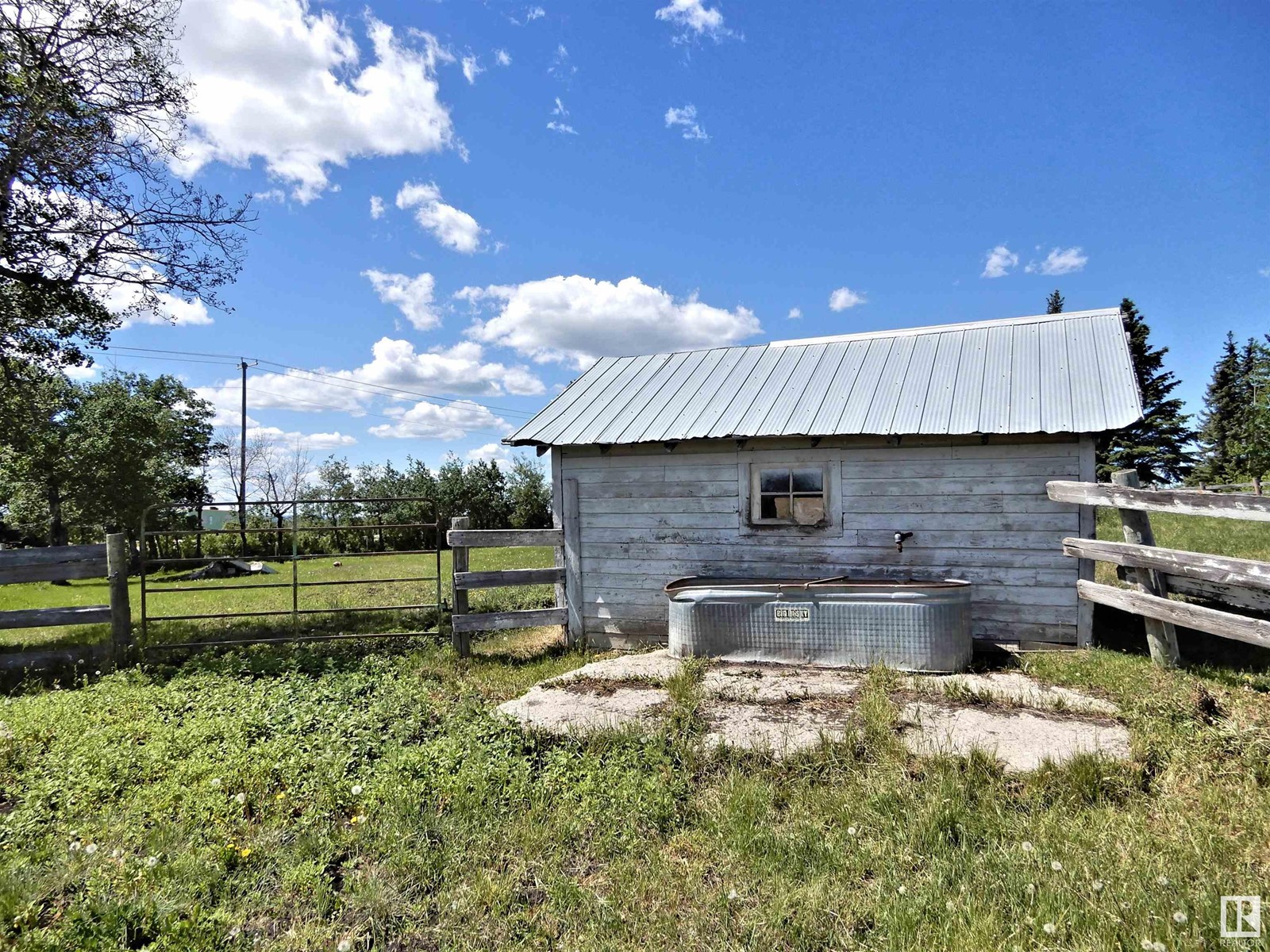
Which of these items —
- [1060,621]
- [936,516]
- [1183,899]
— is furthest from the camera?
[936,516]

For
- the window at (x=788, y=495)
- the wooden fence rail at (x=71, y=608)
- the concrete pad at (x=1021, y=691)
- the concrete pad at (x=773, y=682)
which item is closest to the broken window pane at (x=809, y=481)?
the window at (x=788, y=495)

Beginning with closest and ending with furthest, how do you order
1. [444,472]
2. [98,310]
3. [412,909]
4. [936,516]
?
1. [412,909]
2. [936,516]
3. [98,310]
4. [444,472]

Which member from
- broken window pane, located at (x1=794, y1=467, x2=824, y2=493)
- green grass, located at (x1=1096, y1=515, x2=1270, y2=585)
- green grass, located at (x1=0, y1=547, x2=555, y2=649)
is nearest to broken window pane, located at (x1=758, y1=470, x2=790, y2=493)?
broken window pane, located at (x1=794, y1=467, x2=824, y2=493)

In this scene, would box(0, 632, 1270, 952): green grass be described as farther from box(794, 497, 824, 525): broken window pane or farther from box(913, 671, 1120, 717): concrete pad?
box(794, 497, 824, 525): broken window pane

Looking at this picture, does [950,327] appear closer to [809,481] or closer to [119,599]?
[809,481]

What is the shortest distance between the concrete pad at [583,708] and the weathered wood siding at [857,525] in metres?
2.30

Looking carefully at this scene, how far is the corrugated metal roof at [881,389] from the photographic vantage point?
7.14m

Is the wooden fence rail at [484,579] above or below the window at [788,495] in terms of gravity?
below

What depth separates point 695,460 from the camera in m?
8.34

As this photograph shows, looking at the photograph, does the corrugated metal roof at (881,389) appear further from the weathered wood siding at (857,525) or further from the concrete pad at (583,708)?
the concrete pad at (583,708)

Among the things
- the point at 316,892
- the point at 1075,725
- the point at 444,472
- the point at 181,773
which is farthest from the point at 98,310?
the point at 444,472

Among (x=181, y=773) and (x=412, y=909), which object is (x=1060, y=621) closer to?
(x=412, y=909)

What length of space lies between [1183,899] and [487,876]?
311cm

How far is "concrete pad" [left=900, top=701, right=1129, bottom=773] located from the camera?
4.24m
